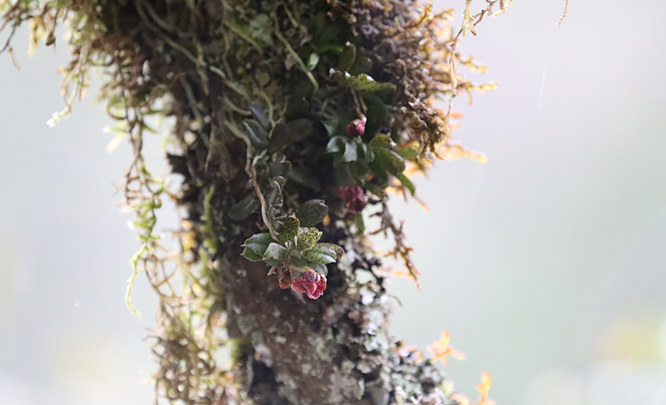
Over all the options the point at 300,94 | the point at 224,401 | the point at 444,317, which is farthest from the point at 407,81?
the point at 444,317

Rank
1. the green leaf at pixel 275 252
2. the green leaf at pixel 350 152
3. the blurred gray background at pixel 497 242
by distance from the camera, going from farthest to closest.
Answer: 1. the blurred gray background at pixel 497 242
2. the green leaf at pixel 350 152
3. the green leaf at pixel 275 252

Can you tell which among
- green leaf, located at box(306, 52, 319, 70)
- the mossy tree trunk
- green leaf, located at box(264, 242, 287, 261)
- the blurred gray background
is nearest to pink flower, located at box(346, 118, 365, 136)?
the mossy tree trunk

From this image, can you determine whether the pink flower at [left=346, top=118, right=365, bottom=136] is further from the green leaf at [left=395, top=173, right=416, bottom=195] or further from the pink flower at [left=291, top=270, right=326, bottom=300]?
the pink flower at [left=291, top=270, right=326, bottom=300]

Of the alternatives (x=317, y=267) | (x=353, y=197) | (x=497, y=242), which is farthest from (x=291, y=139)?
(x=497, y=242)

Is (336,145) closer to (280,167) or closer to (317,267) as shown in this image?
(280,167)

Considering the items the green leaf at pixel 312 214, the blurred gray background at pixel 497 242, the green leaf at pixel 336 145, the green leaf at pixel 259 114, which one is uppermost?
the blurred gray background at pixel 497 242

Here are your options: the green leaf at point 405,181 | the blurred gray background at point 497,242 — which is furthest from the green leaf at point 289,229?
the blurred gray background at point 497,242

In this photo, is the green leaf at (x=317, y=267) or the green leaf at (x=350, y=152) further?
the green leaf at (x=350, y=152)

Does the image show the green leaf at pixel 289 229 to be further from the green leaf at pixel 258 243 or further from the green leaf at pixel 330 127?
the green leaf at pixel 330 127

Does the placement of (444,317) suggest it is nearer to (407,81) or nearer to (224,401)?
(224,401)
